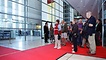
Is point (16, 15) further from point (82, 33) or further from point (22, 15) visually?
point (82, 33)

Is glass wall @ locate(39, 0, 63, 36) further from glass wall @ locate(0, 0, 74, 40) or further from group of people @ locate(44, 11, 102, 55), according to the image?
group of people @ locate(44, 11, 102, 55)

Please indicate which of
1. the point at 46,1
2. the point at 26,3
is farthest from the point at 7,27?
the point at 46,1

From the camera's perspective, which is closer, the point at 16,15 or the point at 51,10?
the point at 16,15

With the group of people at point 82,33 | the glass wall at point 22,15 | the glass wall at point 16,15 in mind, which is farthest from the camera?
the glass wall at point 22,15

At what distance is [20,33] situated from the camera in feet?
51.1

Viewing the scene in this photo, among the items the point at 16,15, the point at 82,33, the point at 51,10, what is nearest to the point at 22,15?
the point at 16,15

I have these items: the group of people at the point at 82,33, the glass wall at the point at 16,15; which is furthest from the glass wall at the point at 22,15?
the group of people at the point at 82,33

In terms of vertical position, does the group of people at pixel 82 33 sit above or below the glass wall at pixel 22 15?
below

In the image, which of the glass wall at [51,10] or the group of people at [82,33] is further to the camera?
the glass wall at [51,10]

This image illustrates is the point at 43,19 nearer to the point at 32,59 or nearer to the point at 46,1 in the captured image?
the point at 46,1

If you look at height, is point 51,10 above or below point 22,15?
above

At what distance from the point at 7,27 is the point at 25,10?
6.71ft

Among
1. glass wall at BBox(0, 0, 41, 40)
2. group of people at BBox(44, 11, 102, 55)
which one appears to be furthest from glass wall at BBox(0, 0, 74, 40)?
group of people at BBox(44, 11, 102, 55)

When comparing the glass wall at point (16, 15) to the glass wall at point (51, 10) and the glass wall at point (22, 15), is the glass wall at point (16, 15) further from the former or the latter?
the glass wall at point (51, 10)
